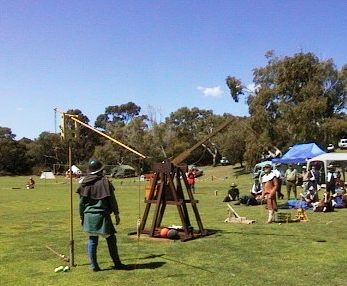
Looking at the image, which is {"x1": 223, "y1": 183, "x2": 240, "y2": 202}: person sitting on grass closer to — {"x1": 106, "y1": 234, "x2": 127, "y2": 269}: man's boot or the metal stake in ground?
the metal stake in ground

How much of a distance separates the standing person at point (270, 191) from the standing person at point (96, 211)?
7.89 m

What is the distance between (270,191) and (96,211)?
853 cm

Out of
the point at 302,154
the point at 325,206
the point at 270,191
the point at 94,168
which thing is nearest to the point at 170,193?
the point at 94,168

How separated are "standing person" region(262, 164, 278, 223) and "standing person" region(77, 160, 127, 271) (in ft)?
25.9

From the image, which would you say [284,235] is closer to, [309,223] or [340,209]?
[309,223]

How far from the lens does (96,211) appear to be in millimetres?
8875

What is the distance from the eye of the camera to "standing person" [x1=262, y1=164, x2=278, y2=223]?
622 inches

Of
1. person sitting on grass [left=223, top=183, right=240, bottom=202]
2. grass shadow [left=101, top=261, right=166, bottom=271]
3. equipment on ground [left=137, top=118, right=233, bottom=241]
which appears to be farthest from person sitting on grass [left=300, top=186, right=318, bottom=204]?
grass shadow [left=101, top=261, right=166, bottom=271]

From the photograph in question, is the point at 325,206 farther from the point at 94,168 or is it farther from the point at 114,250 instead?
the point at 94,168

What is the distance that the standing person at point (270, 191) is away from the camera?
1580cm

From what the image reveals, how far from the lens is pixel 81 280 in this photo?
330 inches

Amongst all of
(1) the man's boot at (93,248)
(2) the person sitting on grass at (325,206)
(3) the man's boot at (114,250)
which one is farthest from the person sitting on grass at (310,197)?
(1) the man's boot at (93,248)

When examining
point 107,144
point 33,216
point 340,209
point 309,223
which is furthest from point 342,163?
point 107,144

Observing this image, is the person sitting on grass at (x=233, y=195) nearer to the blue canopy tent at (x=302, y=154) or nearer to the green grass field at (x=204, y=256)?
the green grass field at (x=204, y=256)
